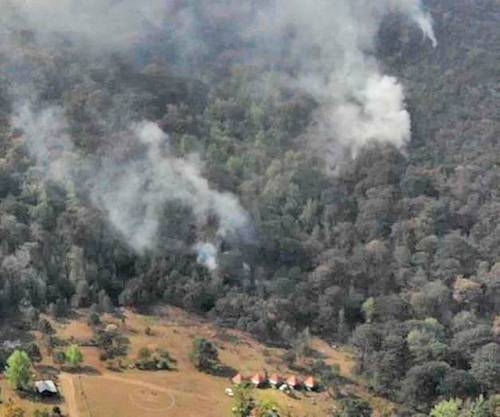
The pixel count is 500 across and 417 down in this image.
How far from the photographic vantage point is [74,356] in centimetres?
4191

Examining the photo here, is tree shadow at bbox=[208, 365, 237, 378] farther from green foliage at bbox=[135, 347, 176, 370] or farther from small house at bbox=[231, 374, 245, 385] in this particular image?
green foliage at bbox=[135, 347, 176, 370]

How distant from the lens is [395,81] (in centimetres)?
7888

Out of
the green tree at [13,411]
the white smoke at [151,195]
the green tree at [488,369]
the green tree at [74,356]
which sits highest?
the white smoke at [151,195]

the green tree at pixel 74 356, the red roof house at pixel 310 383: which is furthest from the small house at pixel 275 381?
the green tree at pixel 74 356

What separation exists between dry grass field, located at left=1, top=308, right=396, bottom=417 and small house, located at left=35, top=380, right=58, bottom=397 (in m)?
0.58

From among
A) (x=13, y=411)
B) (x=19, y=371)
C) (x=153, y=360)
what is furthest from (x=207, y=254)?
(x=13, y=411)

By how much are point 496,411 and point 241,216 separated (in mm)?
21485

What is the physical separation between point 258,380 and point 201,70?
41.9m

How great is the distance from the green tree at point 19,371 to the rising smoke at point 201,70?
46.9 ft

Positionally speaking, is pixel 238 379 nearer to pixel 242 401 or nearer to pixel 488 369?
pixel 242 401

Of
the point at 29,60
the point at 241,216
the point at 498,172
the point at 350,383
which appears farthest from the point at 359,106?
the point at 350,383

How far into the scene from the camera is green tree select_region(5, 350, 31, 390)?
128 feet

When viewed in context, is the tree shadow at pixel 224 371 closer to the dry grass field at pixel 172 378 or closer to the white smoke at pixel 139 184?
the dry grass field at pixel 172 378

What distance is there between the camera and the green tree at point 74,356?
41.8 metres
